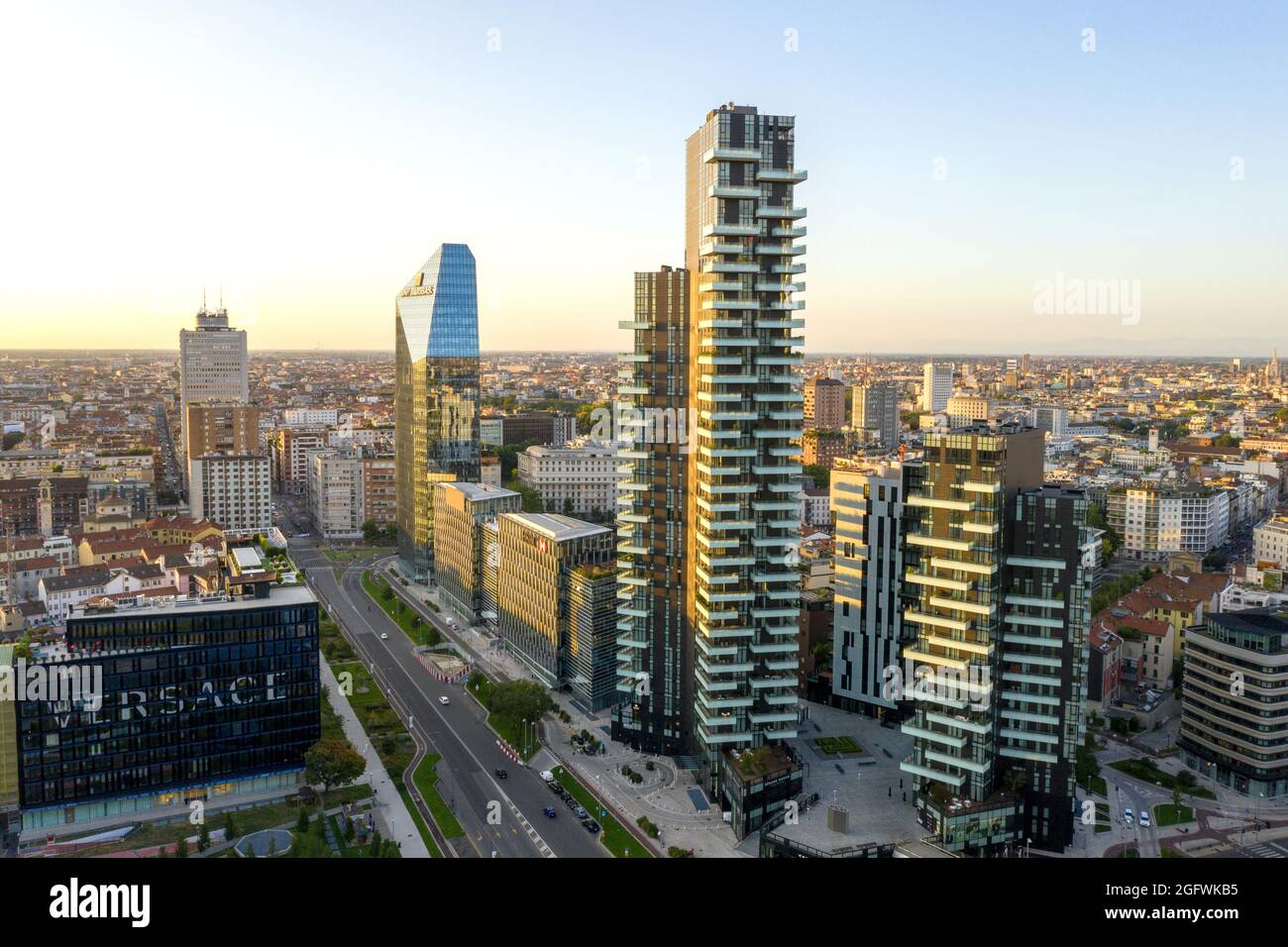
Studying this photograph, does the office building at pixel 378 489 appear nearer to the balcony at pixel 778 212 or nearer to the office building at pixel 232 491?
the office building at pixel 232 491

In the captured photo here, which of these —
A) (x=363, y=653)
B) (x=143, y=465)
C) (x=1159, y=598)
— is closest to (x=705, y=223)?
(x=363, y=653)

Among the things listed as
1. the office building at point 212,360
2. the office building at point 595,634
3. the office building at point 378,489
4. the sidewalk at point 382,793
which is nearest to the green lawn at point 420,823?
the sidewalk at point 382,793

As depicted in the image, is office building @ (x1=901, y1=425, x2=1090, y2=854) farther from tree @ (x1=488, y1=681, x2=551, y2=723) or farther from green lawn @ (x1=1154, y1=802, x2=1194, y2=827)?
tree @ (x1=488, y1=681, x2=551, y2=723)

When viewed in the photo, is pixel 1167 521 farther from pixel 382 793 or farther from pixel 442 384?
pixel 382 793

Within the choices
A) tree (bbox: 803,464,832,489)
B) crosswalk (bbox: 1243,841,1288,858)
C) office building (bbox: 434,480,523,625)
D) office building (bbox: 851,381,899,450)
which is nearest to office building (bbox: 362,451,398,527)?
office building (bbox: 434,480,523,625)

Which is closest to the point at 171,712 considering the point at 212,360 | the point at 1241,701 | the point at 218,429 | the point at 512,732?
the point at 512,732
